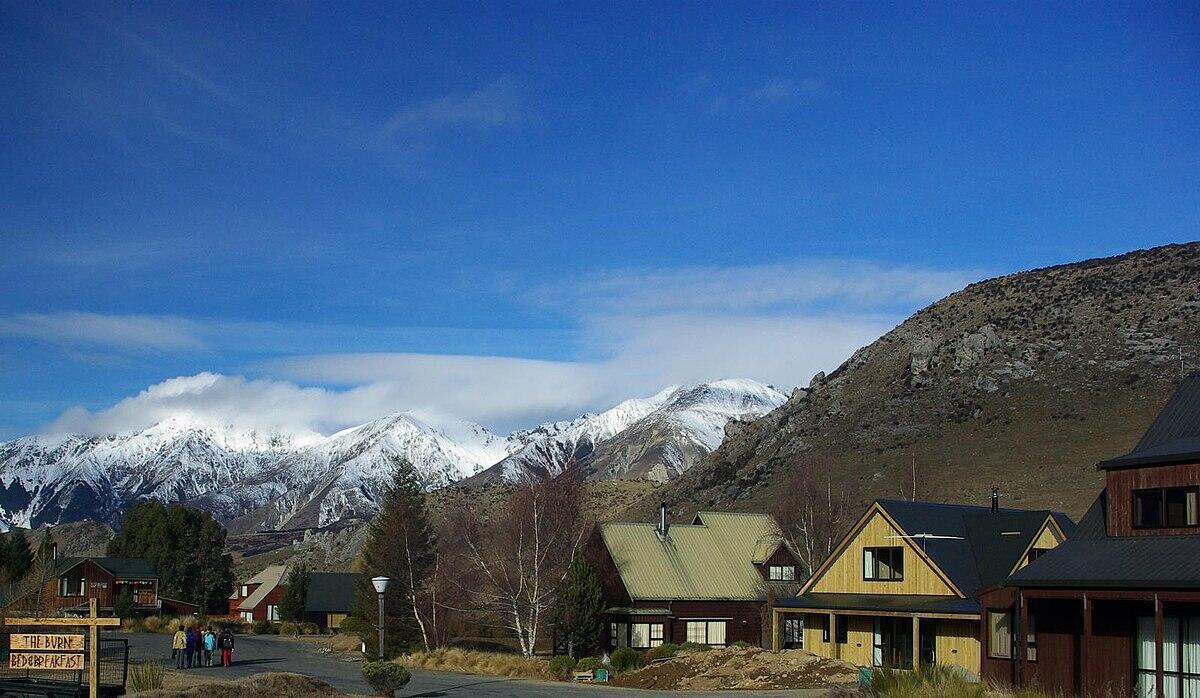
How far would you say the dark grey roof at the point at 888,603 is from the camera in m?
40.8

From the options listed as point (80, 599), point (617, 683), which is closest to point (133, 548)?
point (80, 599)

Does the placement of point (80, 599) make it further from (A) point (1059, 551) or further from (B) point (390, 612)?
(A) point (1059, 551)

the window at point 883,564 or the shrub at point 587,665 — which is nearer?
the window at point 883,564

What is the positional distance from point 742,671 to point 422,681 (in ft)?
38.1

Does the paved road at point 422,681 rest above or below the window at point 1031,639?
below

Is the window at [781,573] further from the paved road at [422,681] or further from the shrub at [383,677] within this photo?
the shrub at [383,677]

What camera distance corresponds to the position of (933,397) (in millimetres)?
116250

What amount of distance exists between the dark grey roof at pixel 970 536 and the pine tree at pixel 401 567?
23.4 m

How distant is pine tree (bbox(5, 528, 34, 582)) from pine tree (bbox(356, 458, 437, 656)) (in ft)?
189

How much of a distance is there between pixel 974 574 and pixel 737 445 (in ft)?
325

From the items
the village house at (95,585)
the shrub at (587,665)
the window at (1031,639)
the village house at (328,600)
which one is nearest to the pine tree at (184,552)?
the village house at (95,585)

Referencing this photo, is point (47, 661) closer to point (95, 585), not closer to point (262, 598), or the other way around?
point (95, 585)

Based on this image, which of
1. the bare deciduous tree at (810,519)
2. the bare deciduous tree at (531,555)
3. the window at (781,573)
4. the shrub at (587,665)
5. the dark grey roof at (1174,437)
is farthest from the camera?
the bare deciduous tree at (810,519)

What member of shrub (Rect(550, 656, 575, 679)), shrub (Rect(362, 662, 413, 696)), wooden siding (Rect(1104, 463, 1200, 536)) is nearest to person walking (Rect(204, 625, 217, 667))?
shrub (Rect(550, 656, 575, 679))
